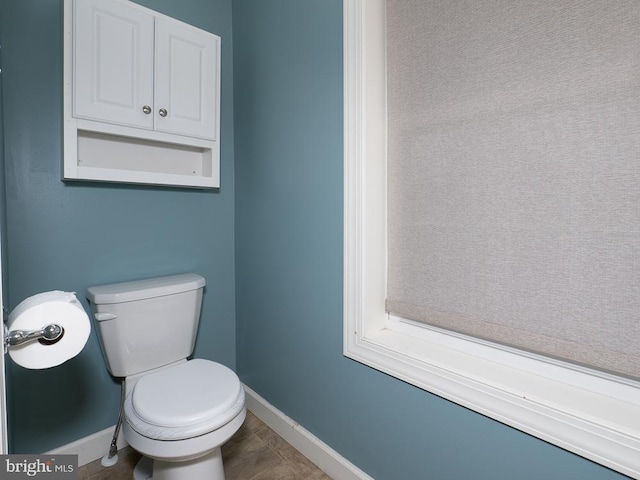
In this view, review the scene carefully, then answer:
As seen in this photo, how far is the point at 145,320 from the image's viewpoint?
1366 millimetres

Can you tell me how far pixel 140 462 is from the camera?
138cm

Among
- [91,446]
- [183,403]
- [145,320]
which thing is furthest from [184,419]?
[91,446]

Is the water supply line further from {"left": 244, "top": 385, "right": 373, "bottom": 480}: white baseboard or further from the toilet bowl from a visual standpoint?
{"left": 244, "top": 385, "right": 373, "bottom": 480}: white baseboard

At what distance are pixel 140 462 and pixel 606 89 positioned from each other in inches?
77.6

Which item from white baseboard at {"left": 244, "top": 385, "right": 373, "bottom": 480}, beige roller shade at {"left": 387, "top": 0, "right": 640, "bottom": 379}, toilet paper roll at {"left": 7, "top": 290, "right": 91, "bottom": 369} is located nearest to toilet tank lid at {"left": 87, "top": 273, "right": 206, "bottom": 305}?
toilet paper roll at {"left": 7, "top": 290, "right": 91, "bottom": 369}

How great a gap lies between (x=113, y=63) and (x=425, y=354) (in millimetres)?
1574

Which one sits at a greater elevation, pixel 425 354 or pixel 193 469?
pixel 425 354

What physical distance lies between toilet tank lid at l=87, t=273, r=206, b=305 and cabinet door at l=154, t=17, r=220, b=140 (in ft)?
2.18

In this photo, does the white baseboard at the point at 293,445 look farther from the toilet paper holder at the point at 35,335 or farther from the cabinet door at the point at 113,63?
the cabinet door at the point at 113,63

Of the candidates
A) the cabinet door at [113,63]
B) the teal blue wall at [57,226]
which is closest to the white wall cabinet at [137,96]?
the cabinet door at [113,63]

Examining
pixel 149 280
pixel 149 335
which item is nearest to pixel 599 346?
pixel 149 335

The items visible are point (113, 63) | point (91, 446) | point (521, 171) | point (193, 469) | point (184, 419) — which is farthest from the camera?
point (91, 446)

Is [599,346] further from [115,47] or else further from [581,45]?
[115,47]

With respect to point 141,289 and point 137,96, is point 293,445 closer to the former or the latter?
point 141,289
